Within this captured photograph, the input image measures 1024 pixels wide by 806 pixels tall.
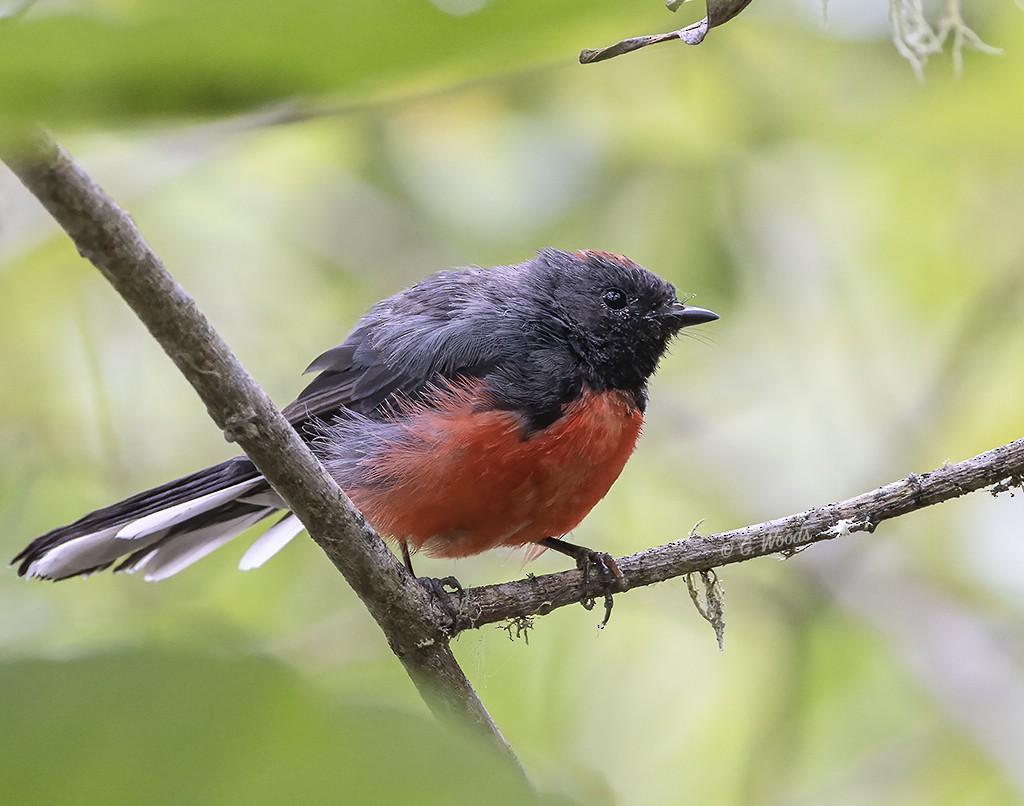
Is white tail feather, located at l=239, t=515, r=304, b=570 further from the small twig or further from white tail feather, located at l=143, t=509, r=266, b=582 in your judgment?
the small twig

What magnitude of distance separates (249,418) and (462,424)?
6.27 feet

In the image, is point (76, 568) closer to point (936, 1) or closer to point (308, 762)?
point (308, 762)

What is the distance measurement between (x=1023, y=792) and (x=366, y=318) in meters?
3.39

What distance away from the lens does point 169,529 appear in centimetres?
418

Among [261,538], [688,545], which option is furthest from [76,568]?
[688,545]

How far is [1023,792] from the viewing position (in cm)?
464

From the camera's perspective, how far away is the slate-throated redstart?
3855 millimetres

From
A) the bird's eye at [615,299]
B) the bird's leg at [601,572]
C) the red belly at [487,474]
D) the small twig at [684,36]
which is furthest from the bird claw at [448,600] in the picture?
the small twig at [684,36]

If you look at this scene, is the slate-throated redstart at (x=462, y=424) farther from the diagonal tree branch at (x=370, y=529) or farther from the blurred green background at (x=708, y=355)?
the diagonal tree branch at (x=370, y=529)

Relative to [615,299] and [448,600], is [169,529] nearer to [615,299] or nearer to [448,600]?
[448,600]

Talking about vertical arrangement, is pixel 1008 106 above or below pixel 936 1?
below

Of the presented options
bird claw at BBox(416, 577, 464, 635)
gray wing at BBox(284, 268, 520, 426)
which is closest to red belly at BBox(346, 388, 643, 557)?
gray wing at BBox(284, 268, 520, 426)

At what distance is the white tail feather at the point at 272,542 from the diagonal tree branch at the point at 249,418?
1.56 m

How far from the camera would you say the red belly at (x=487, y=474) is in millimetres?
3840
